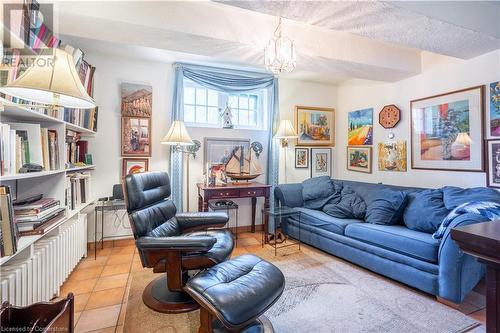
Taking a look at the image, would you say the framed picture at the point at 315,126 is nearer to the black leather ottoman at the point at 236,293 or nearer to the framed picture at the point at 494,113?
the framed picture at the point at 494,113

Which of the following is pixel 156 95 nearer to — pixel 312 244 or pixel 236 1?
pixel 236 1

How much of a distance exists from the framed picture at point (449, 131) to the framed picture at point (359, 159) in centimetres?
67

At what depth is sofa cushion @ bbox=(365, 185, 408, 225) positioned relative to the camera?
105 inches

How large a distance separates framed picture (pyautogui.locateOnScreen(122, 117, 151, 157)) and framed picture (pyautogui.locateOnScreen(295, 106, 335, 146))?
2.30 meters

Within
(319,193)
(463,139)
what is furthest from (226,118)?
(463,139)

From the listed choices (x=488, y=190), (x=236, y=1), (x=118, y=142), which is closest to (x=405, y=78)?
(x=488, y=190)

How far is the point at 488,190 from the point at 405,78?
1763 mm

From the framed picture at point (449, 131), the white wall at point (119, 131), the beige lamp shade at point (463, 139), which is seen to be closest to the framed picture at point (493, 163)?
the framed picture at point (449, 131)

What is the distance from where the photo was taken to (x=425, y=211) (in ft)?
7.97

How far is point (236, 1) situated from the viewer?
5.54 feet

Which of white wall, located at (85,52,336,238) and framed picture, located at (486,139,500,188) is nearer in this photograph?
framed picture, located at (486,139,500,188)

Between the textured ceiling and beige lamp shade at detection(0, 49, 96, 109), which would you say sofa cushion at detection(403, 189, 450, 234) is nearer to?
the textured ceiling

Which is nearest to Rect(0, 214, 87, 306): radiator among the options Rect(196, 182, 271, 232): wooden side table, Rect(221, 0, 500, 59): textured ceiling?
Rect(196, 182, 271, 232): wooden side table

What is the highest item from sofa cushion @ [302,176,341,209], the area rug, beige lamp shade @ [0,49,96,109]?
beige lamp shade @ [0,49,96,109]
